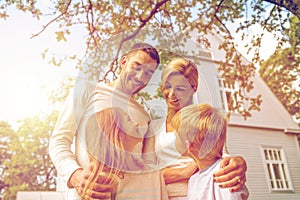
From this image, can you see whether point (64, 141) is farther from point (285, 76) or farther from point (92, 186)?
point (285, 76)

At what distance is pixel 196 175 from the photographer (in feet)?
1.65

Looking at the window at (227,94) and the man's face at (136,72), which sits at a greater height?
the window at (227,94)

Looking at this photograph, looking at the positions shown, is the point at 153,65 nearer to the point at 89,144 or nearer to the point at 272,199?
the point at 89,144

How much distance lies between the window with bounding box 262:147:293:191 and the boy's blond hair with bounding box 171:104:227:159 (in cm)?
346

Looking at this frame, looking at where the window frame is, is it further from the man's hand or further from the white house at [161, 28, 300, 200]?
the man's hand

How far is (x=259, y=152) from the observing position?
12.9ft

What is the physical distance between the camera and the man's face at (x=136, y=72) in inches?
20.3

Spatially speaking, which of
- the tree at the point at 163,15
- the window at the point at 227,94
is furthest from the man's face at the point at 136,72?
the tree at the point at 163,15

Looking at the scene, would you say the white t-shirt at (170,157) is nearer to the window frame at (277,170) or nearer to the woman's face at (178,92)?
the woman's face at (178,92)

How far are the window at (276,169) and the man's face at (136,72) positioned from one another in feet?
11.5

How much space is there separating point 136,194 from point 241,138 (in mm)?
3466

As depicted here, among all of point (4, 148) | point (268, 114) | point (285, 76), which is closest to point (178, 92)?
point (285, 76)

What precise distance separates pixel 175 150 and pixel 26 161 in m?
4.66

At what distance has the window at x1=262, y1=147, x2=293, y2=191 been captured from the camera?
3.71 m
